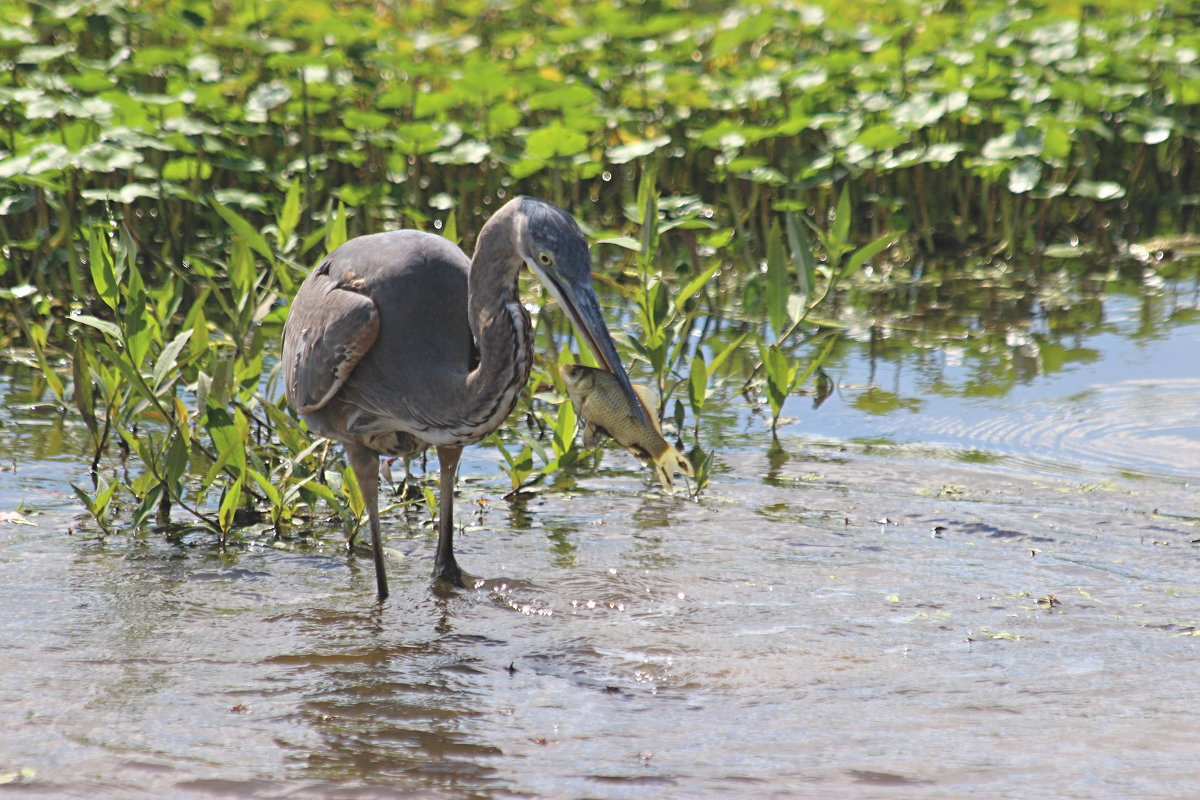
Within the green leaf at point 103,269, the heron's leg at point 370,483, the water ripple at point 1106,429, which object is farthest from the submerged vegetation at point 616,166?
the water ripple at point 1106,429

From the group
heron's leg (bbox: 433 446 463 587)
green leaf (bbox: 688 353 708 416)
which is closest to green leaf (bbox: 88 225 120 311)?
heron's leg (bbox: 433 446 463 587)

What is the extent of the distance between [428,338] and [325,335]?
11.9 inches

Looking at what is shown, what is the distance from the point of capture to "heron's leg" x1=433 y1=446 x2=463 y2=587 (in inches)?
147

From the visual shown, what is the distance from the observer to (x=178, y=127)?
6.18 meters

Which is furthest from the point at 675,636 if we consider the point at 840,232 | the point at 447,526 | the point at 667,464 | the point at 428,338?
the point at 840,232

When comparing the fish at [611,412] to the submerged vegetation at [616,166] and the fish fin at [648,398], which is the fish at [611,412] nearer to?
the fish fin at [648,398]

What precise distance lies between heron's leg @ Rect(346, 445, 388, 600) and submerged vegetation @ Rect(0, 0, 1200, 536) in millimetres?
636

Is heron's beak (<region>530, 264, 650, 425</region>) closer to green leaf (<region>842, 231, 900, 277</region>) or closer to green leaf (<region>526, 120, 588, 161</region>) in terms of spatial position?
green leaf (<region>842, 231, 900, 277</region>)

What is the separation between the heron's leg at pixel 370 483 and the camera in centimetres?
363

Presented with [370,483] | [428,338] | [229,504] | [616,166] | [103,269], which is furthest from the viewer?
[616,166]

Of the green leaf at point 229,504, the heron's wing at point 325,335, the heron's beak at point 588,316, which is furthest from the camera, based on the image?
the green leaf at point 229,504

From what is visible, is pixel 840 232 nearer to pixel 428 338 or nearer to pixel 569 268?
pixel 428 338

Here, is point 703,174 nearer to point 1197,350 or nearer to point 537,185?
point 537,185

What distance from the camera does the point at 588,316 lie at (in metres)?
A: 2.99
